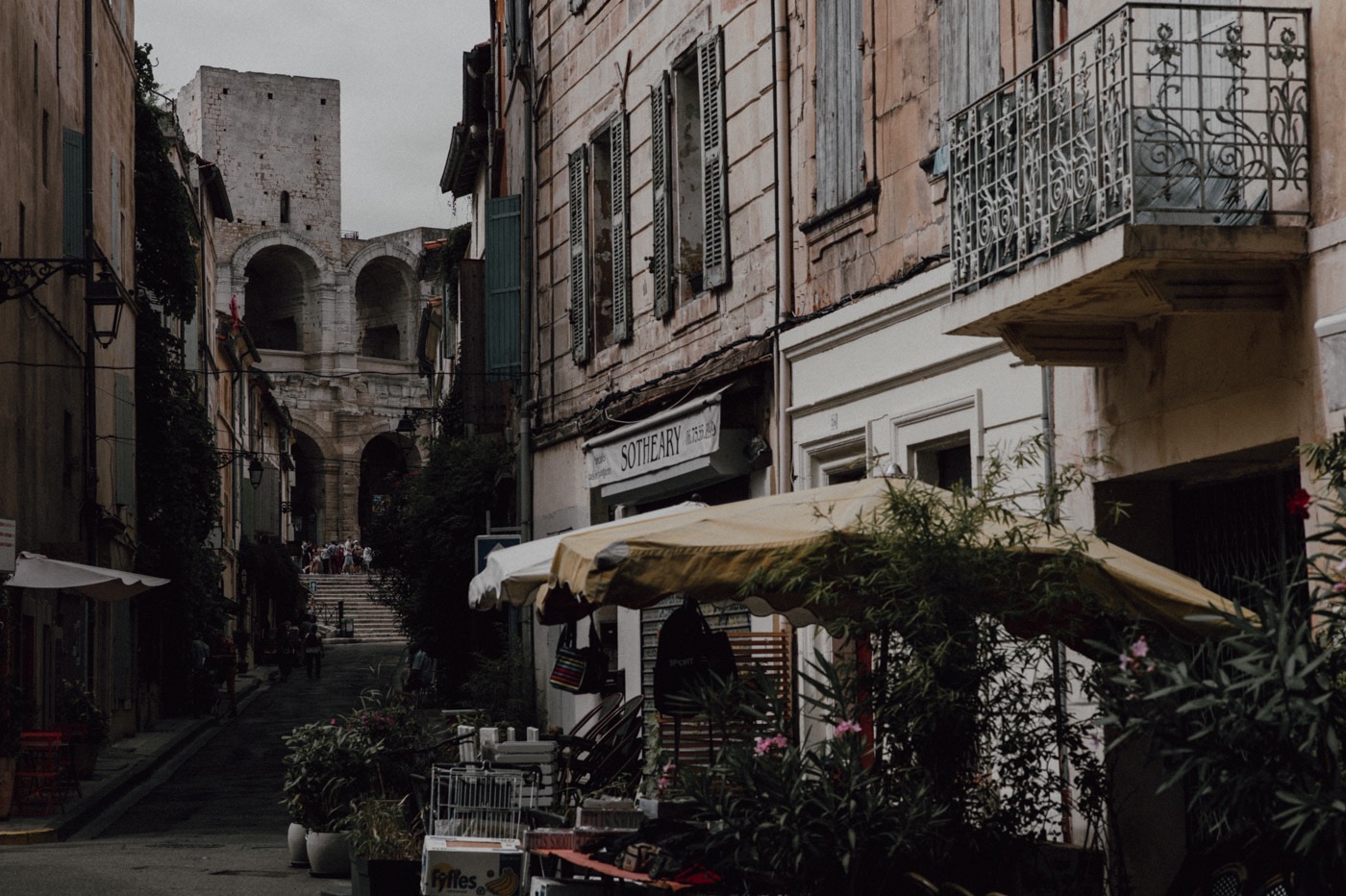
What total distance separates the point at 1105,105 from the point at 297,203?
75.4 meters

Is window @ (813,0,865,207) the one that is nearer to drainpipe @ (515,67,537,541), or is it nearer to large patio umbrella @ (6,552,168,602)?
drainpipe @ (515,67,537,541)

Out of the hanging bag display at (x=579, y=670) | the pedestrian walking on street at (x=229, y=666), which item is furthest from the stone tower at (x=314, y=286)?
the hanging bag display at (x=579, y=670)

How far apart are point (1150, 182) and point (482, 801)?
15.7 feet

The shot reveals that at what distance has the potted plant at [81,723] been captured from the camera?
745 inches

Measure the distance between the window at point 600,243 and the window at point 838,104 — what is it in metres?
3.97

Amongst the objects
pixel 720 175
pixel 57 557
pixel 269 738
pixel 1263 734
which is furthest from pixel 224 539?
pixel 1263 734

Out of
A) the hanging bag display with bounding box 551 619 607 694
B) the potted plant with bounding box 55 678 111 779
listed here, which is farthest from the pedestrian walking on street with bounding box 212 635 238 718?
the hanging bag display with bounding box 551 619 607 694

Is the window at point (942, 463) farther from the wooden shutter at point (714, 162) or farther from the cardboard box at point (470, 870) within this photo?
the cardboard box at point (470, 870)

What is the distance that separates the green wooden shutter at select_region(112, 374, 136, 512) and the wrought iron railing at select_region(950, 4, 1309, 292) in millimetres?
18836

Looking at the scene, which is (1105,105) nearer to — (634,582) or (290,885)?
(634,582)

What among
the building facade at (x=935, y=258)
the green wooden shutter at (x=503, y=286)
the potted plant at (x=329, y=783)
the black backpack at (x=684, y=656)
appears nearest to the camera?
the building facade at (x=935, y=258)

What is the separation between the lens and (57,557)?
20.8 m

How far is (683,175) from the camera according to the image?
48.1ft

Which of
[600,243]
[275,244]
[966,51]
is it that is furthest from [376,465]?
[966,51]
